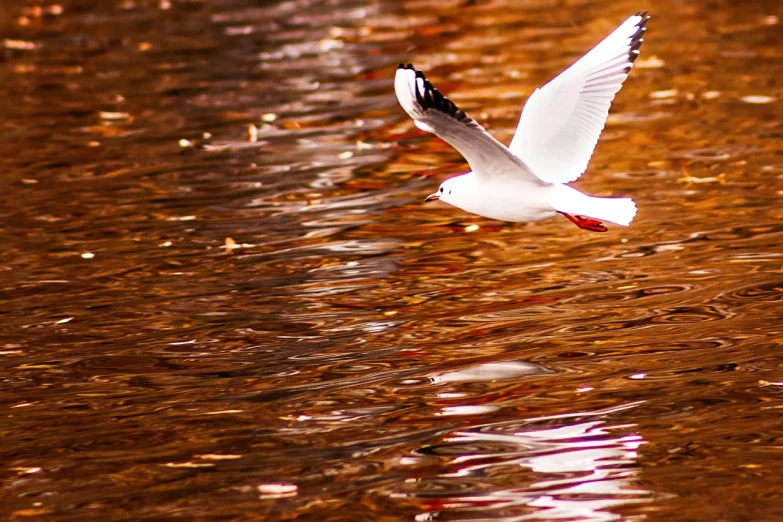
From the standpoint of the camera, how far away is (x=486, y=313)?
8703 millimetres

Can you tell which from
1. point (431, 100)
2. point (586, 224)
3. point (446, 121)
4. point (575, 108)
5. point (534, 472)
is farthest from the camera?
point (586, 224)

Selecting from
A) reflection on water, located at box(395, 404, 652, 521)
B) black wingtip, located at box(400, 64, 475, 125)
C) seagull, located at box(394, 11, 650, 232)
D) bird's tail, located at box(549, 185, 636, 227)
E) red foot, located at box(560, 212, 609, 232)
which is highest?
black wingtip, located at box(400, 64, 475, 125)

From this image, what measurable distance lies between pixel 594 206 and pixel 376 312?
1.88 m

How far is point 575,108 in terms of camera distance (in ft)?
27.0

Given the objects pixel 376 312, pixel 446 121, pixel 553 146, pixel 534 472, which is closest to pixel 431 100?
pixel 446 121

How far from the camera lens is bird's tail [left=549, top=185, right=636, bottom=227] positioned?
7406 millimetres

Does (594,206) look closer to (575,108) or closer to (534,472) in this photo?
(575,108)

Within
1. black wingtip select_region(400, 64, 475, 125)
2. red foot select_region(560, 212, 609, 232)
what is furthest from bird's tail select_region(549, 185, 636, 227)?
black wingtip select_region(400, 64, 475, 125)

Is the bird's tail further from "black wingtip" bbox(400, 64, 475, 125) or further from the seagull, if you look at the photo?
"black wingtip" bbox(400, 64, 475, 125)

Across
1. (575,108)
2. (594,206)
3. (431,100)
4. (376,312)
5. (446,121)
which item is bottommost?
(376,312)

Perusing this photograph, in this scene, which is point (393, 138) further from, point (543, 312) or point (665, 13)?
point (665, 13)

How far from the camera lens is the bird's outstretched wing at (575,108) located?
8170 mm

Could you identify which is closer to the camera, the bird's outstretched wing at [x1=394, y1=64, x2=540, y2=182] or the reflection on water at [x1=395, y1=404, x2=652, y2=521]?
the reflection on water at [x1=395, y1=404, x2=652, y2=521]

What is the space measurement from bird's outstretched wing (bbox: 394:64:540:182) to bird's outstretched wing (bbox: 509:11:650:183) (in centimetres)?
36
